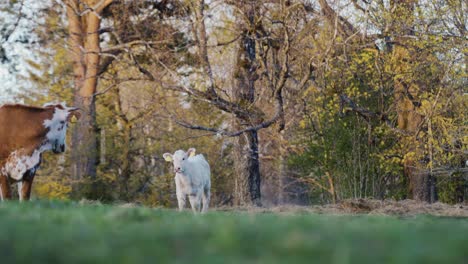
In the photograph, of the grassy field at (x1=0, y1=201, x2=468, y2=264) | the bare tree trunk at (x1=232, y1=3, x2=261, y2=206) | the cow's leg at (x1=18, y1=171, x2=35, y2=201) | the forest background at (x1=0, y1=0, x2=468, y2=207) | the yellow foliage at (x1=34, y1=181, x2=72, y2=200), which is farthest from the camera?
the yellow foliage at (x1=34, y1=181, x2=72, y2=200)

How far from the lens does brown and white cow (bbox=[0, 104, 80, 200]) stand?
459 inches

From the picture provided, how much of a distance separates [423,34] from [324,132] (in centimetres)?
574

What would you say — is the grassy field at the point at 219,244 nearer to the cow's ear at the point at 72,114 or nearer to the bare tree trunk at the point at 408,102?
the cow's ear at the point at 72,114

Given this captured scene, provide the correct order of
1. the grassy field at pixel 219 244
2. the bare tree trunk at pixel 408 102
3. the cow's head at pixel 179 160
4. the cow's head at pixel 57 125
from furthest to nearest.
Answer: the bare tree trunk at pixel 408 102 < the cow's head at pixel 179 160 < the cow's head at pixel 57 125 < the grassy field at pixel 219 244

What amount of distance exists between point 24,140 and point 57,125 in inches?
30.0

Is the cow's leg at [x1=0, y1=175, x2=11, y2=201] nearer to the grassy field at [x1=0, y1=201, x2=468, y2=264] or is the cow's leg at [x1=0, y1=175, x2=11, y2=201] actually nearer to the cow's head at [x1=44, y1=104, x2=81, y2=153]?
the cow's head at [x1=44, y1=104, x2=81, y2=153]

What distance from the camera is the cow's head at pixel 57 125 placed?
12.3 m

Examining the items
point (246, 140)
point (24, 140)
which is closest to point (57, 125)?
point (24, 140)

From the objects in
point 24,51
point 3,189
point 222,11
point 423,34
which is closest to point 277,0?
point 222,11

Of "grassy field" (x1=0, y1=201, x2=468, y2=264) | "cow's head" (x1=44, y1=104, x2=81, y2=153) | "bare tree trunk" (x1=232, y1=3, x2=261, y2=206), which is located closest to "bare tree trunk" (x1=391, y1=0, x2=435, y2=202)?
"bare tree trunk" (x1=232, y1=3, x2=261, y2=206)

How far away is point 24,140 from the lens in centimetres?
1193

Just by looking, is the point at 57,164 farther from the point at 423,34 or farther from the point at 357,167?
the point at 423,34

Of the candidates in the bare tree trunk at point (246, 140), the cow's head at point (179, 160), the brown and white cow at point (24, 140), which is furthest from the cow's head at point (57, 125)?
the bare tree trunk at point (246, 140)

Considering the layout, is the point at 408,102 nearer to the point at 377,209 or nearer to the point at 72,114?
the point at 377,209
